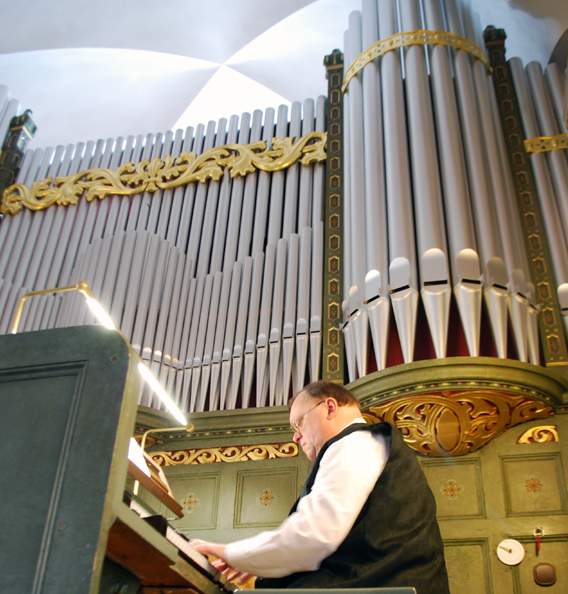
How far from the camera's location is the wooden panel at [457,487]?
4.89 m

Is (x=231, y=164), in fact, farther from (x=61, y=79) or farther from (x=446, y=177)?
(x=61, y=79)

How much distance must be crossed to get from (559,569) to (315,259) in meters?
2.76

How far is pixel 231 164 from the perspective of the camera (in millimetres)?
7383

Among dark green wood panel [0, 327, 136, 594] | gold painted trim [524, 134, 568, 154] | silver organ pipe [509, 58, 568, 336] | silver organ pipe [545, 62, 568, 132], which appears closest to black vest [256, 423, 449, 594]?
dark green wood panel [0, 327, 136, 594]

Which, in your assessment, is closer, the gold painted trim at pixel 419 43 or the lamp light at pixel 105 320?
the lamp light at pixel 105 320

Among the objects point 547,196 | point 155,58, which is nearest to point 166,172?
point 155,58

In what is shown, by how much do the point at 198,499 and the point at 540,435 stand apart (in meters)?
2.27

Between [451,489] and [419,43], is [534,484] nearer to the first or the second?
[451,489]

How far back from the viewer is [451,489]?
4980 mm

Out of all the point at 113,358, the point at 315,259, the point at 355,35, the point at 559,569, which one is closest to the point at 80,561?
the point at 113,358

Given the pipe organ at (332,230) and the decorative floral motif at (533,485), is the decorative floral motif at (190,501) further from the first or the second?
the decorative floral motif at (533,485)

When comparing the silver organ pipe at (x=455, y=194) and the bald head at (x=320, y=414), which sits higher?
the silver organ pipe at (x=455, y=194)

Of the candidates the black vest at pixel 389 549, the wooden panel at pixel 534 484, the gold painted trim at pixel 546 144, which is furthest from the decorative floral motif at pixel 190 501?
the gold painted trim at pixel 546 144

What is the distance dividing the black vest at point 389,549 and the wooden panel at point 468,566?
192cm
